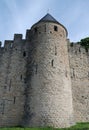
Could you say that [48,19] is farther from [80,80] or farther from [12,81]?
[12,81]

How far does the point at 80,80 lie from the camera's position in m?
20.6

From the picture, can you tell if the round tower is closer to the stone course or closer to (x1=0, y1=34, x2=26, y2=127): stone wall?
the stone course

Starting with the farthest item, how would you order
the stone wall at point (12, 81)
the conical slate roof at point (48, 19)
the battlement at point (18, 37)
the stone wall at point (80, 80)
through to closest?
the battlement at point (18, 37) < the conical slate roof at point (48, 19) < the stone wall at point (80, 80) < the stone wall at point (12, 81)

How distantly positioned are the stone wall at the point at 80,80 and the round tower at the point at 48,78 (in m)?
1.75

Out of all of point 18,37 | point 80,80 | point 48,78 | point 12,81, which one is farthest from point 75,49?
point 12,81

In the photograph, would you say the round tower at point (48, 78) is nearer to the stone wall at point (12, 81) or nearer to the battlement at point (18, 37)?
the stone wall at point (12, 81)

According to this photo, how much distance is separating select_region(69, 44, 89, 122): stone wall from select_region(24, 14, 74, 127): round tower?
175 centimetres

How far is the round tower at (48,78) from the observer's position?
1623cm

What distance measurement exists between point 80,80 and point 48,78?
14.6 ft

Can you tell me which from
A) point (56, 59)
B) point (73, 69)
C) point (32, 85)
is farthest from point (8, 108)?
point (73, 69)

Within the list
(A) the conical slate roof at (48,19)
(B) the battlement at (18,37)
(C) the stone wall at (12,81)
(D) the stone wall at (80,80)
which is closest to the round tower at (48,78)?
(A) the conical slate roof at (48,19)

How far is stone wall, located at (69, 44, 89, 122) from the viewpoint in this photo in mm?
19234

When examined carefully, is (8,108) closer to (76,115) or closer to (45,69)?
(45,69)

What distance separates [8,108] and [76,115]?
5.74 metres
